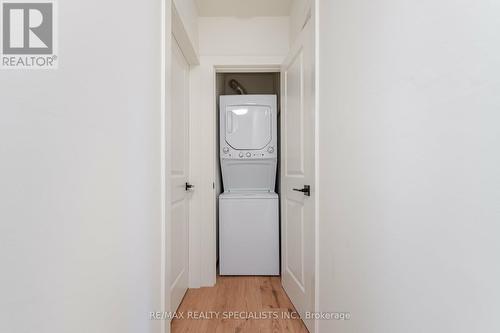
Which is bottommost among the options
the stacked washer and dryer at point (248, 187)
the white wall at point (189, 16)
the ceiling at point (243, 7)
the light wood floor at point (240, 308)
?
the light wood floor at point (240, 308)

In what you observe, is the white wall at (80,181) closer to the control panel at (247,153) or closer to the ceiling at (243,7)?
the ceiling at (243,7)

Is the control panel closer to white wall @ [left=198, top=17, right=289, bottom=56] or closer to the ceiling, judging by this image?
white wall @ [left=198, top=17, right=289, bottom=56]

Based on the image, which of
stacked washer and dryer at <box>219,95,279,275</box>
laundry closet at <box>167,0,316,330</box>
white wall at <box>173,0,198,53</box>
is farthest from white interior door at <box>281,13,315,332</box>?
white wall at <box>173,0,198,53</box>

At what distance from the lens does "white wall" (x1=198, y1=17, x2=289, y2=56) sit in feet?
8.04

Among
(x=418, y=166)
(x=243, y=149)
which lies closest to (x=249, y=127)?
(x=243, y=149)

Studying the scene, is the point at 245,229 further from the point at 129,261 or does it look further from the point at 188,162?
the point at 129,261

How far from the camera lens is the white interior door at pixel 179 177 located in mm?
1883

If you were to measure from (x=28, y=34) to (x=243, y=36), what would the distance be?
6.91 ft

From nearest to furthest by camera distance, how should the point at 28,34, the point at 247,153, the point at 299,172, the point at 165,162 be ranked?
the point at 28,34, the point at 165,162, the point at 299,172, the point at 247,153

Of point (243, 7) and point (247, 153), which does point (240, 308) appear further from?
point (243, 7)

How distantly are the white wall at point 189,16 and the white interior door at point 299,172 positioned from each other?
0.82 metres

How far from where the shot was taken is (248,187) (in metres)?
2.94

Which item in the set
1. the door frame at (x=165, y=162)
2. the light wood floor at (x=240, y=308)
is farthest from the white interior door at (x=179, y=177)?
the door frame at (x=165, y=162)

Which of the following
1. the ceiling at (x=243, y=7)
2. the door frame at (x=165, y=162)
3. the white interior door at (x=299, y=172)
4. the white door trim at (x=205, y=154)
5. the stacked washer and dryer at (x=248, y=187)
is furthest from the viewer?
the stacked washer and dryer at (x=248, y=187)
